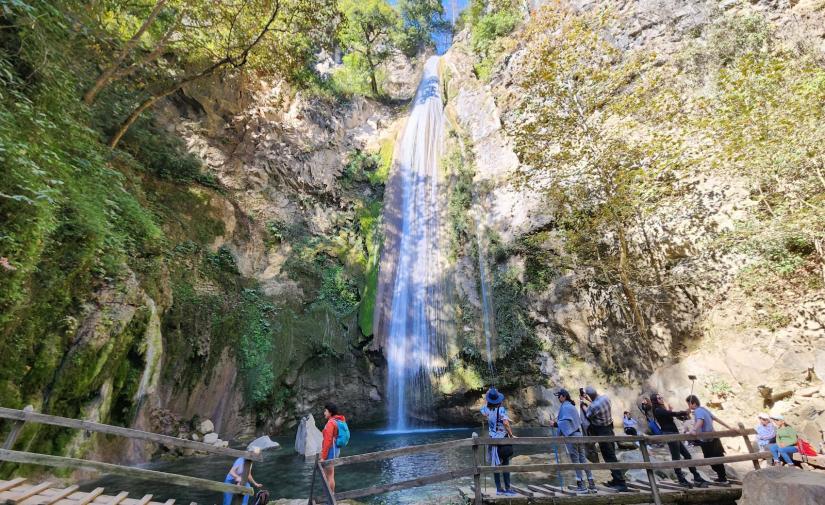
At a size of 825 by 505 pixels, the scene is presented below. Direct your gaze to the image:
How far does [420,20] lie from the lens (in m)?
35.6

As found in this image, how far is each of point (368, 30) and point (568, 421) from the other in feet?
95.5

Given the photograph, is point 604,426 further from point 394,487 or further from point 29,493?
point 29,493

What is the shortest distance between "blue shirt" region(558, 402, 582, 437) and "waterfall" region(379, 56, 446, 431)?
9641mm

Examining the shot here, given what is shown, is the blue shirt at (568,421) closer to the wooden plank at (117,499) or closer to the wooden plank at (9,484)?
the wooden plank at (117,499)

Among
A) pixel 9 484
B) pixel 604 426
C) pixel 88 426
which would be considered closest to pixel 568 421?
pixel 604 426

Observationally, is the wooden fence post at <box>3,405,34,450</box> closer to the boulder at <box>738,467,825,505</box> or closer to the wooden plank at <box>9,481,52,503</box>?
the wooden plank at <box>9,481,52,503</box>

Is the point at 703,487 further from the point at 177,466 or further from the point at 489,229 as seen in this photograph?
the point at 489,229

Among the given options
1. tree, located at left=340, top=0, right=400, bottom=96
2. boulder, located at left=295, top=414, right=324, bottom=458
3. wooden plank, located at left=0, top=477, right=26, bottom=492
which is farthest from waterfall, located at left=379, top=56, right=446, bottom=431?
wooden plank, located at left=0, top=477, right=26, bottom=492

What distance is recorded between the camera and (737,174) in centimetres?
1088

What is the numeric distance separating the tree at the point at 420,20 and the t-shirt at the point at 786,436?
3410cm

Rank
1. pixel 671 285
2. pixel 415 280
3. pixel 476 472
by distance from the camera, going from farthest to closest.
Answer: pixel 415 280, pixel 671 285, pixel 476 472

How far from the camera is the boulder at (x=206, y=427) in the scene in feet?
38.0

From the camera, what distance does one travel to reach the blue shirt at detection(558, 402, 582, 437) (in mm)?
6007

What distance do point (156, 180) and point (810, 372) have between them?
2009 centimetres
